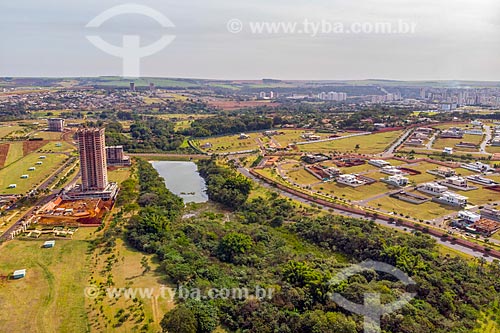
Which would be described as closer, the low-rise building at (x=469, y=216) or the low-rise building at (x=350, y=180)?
the low-rise building at (x=469, y=216)

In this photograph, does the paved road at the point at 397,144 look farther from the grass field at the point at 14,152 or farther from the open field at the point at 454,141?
the grass field at the point at 14,152

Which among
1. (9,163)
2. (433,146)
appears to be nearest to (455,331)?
(433,146)

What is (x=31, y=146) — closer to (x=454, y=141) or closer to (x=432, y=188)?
(x=432, y=188)

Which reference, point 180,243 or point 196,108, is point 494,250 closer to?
point 180,243

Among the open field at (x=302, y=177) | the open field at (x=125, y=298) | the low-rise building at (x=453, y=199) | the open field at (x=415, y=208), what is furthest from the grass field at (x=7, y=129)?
the low-rise building at (x=453, y=199)

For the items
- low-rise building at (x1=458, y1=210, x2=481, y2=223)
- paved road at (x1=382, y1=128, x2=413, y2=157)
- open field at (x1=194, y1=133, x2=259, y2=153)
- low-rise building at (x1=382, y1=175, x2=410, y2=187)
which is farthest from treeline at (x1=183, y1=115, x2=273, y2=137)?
low-rise building at (x1=458, y1=210, x2=481, y2=223)

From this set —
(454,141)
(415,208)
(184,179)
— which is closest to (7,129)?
(184,179)

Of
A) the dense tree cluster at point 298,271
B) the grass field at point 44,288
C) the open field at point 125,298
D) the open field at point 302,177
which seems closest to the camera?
the dense tree cluster at point 298,271

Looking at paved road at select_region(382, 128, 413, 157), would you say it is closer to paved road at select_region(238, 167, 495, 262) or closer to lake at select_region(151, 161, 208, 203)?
paved road at select_region(238, 167, 495, 262)
